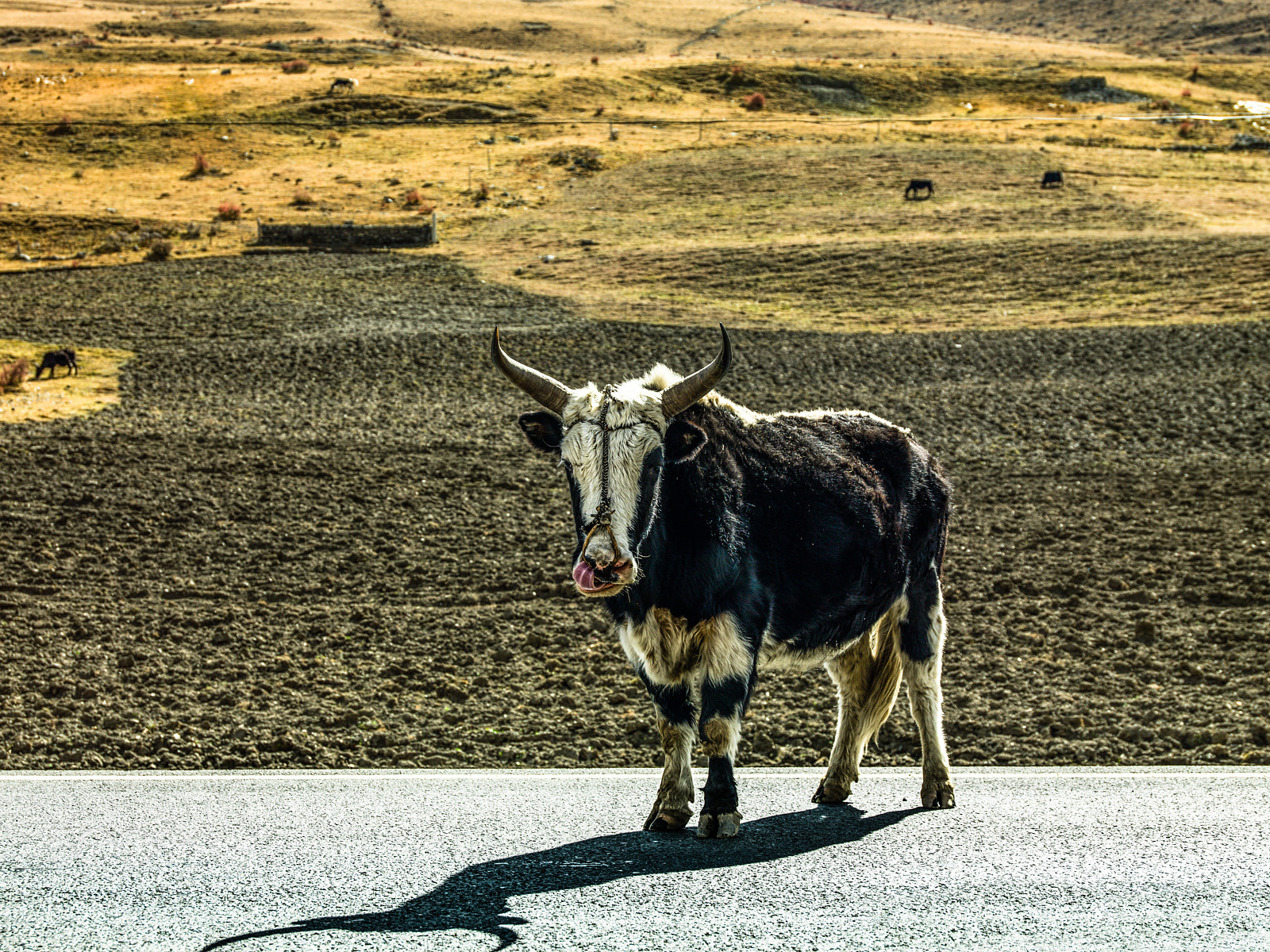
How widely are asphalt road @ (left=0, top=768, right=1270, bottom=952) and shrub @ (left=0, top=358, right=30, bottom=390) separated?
696 inches

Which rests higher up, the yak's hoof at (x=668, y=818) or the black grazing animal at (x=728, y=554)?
the black grazing animal at (x=728, y=554)

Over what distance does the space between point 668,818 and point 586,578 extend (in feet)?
5.25

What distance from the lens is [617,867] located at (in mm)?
6445

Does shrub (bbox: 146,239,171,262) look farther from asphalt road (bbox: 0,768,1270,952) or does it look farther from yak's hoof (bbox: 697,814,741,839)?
yak's hoof (bbox: 697,814,741,839)

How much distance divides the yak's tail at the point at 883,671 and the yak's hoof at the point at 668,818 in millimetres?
1398

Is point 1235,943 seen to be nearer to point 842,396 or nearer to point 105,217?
point 842,396

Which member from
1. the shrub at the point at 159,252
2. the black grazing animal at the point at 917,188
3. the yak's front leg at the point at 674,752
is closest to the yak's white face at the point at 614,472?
the yak's front leg at the point at 674,752

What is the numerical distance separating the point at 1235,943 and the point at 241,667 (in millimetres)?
8447

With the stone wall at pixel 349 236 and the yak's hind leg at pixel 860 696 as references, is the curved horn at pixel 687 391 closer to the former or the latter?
the yak's hind leg at pixel 860 696

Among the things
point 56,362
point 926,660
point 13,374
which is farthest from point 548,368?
point 926,660

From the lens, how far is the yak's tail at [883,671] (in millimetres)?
7836

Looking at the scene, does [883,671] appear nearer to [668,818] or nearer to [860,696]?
[860,696]

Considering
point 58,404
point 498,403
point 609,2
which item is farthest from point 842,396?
point 609,2

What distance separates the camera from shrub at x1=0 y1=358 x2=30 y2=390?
A: 2412 centimetres
